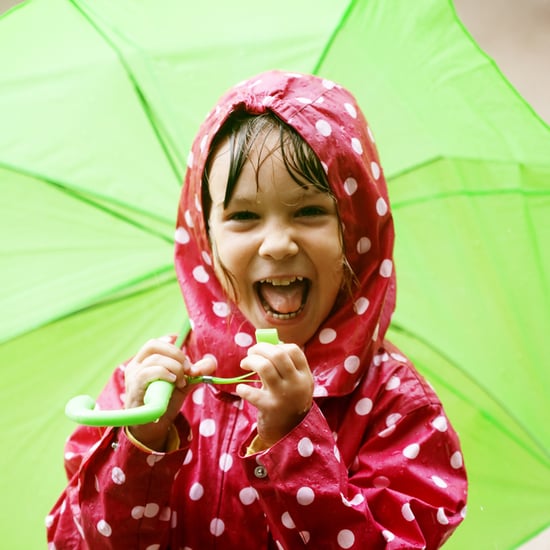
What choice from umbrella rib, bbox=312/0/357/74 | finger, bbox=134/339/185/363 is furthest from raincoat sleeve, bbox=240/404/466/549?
umbrella rib, bbox=312/0/357/74

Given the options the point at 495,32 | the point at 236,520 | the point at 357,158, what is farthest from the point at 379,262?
the point at 495,32

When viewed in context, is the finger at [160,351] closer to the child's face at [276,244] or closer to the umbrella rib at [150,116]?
the child's face at [276,244]

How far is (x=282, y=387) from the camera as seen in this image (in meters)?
0.87

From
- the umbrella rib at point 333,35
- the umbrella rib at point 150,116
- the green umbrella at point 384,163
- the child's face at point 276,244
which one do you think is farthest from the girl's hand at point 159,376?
the umbrella rib at point 333,35

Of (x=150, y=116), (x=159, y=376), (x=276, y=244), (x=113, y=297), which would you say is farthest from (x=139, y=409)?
(x=150, y=116)

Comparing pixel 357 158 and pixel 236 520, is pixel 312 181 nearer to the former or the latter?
pixel 357 158

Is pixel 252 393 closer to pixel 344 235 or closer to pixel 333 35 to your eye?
pixel 344 235

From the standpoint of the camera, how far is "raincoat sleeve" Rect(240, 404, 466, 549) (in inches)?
35.1

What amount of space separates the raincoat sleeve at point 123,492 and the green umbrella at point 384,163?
181 mm

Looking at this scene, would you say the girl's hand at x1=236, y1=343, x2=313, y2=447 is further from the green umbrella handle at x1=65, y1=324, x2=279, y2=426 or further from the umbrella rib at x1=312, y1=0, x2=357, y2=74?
the umbrella rib at x1=312, y1=0, x2=357, y2=74

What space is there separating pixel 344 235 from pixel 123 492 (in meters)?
0.34

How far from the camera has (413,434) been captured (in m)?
1.01

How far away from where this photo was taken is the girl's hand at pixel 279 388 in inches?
34.3

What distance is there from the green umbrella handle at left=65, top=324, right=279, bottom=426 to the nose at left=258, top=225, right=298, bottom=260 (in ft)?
0.33
